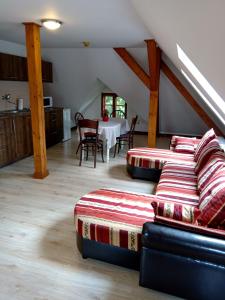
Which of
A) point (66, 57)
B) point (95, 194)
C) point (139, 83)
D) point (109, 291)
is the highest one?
point (66, 57)

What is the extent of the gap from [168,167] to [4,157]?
2921 mm

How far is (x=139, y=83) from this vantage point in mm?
6180

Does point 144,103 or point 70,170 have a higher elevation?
point 144,103

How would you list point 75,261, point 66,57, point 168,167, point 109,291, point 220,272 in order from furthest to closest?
1. point 66,57
2. point 168,167
3. point 75,261
4. point 109,291
5. point 220,272

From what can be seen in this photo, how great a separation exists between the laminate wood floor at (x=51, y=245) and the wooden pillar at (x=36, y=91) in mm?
316

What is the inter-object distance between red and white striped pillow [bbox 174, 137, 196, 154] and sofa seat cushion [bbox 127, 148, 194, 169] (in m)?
0.13

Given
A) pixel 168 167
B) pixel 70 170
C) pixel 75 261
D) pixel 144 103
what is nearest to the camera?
pixel 75 261

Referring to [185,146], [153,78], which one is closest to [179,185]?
[185,146]

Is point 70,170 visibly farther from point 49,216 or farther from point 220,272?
point 220,272

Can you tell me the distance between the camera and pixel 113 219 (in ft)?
6.38

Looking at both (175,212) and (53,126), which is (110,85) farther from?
(175,212)

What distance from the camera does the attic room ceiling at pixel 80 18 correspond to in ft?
8.55

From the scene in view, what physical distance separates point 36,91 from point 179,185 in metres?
2.43

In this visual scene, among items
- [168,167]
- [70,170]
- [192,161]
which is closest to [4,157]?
[70,170]
